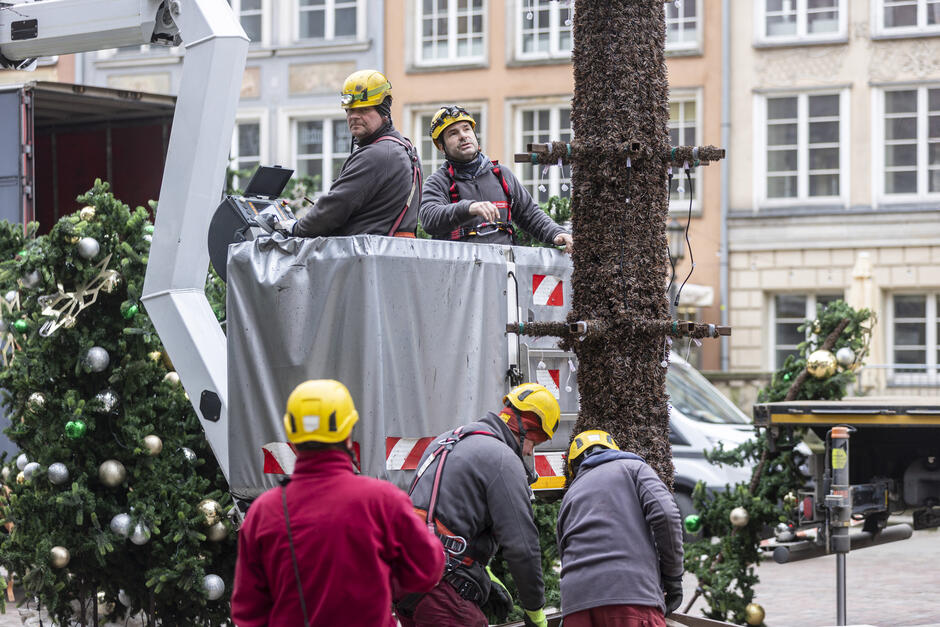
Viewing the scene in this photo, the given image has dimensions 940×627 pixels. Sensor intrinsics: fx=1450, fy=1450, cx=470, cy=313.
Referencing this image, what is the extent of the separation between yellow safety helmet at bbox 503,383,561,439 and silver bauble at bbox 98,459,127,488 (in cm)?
305

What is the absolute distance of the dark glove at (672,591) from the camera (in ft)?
19.7

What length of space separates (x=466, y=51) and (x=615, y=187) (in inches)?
914

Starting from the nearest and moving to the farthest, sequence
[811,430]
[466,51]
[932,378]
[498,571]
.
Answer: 1. [498,571]
2. [811,430]
3. [932,378]
4. [466,51]

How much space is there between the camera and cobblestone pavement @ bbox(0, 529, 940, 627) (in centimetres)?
1016

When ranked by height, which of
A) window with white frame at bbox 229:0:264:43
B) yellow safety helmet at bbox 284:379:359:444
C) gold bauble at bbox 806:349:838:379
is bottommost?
gold bauble at bbox 806:349:838:379

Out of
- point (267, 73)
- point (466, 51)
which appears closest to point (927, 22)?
point (466, 51)

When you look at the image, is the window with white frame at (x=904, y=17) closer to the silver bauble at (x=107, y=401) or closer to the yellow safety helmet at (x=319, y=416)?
the silver bauble at (x=107, y=401)

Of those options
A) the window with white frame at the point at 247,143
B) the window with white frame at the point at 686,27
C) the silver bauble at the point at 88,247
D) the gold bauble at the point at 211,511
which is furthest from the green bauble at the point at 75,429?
the window with white frame at the point at 247,143

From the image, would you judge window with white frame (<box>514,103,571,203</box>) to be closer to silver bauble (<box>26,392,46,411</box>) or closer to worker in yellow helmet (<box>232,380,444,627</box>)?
silver bauble (<box>26,392,46,411</box>)

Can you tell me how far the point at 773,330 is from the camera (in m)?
27.0

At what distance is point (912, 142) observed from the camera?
26172 millimetres

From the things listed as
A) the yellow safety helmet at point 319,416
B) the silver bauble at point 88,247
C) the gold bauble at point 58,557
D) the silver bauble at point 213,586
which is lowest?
the silver bauble at point 213,586

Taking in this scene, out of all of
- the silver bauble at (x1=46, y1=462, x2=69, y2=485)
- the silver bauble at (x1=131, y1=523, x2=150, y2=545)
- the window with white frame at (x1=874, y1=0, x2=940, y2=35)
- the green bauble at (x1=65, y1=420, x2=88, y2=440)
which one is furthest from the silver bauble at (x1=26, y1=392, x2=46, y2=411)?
the window with white frame at (x1=874, y1=0, x2=940, y2=35)

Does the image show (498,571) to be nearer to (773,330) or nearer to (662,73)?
(662,73)
